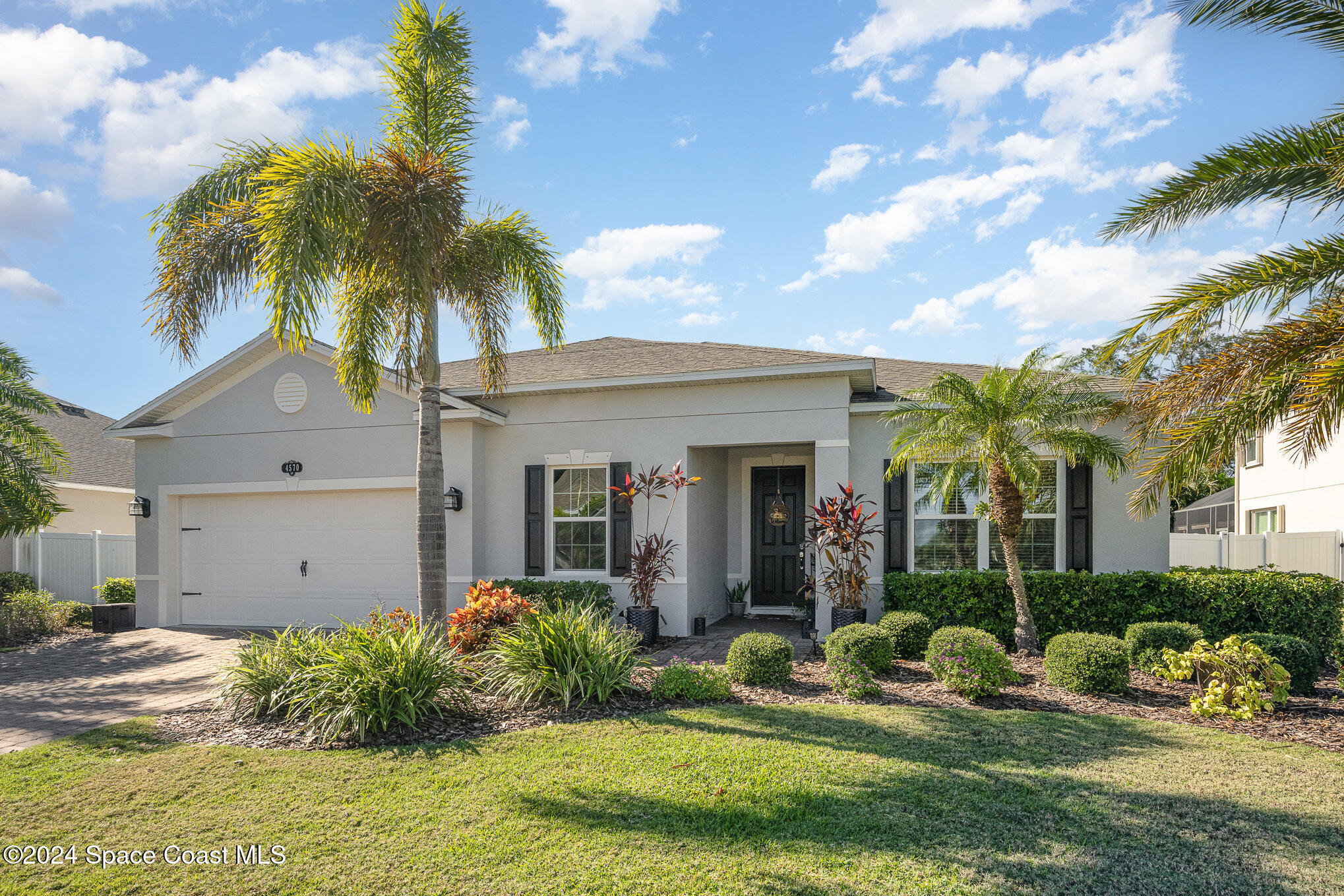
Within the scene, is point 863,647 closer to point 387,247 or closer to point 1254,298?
point 1254,298

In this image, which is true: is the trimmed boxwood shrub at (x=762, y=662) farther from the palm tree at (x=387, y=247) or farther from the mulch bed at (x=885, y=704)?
the palm tree at (x=387, y=247)

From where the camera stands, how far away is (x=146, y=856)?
12.5 ft

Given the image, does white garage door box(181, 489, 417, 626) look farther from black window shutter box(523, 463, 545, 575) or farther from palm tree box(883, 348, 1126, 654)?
palm tree box(883, 348, 1126, 654)

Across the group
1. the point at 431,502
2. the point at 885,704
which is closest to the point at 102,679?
the point at 431,502

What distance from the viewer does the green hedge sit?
8.33 metres

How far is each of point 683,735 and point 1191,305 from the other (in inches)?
229

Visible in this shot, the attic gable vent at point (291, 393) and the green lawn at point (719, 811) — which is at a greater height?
the attic gable vent at point (291, 393)

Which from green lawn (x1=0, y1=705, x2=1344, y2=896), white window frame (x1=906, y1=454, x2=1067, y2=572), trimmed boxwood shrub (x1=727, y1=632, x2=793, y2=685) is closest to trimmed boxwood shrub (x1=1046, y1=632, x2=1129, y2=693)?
green lawn (x1=0, y1=705, x2=1344, y2=896)

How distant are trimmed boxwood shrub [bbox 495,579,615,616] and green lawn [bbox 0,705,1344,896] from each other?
13.8ft

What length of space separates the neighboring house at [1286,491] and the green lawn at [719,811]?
37.6 feet

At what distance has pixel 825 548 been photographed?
9.33 m

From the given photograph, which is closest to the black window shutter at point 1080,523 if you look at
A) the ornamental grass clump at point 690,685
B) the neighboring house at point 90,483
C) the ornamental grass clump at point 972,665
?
the ornamental grass clump at point 972,665

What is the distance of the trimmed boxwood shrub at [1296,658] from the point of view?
6750 millimetres

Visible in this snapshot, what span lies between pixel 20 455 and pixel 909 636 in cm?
1399
